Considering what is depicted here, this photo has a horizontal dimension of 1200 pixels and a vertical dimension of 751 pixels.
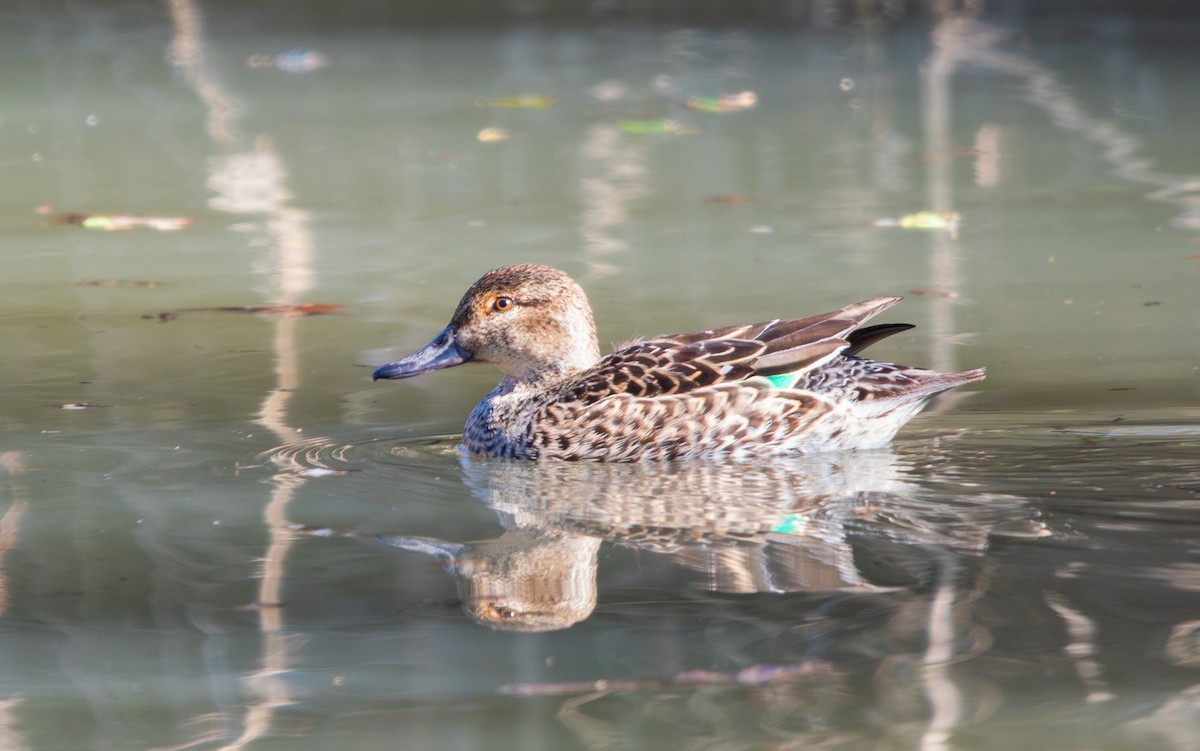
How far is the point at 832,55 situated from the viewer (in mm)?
17062

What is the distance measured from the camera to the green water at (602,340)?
14.6 ft

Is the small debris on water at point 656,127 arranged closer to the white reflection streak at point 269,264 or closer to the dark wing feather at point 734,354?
the white reflection streak at point 269,264

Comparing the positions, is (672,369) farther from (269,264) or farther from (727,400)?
(269,264)

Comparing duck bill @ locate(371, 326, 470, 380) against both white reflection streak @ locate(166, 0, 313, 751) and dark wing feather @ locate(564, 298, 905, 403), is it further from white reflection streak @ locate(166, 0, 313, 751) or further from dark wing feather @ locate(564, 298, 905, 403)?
dark wing feather @ locate(564, 298, 905, 403)

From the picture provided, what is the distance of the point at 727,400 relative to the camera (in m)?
7.00

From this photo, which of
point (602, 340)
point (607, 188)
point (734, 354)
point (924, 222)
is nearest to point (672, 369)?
point (734, 354)

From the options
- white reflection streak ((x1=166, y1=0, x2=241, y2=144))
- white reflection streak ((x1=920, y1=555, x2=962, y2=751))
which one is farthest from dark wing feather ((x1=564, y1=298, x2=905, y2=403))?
white reflection streak ((x1=166, y1=0, x2=241, y2=144))

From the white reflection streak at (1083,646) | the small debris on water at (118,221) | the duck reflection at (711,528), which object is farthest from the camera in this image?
the small debris on water at (118,221)

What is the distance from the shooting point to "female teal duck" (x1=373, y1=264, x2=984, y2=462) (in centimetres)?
700

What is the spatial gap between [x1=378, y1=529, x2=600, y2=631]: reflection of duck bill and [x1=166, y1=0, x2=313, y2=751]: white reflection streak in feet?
1.57

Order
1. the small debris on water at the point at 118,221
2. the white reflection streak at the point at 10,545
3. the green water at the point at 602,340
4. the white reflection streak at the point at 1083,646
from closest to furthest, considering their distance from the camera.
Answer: the white reflection streak at the point at 10,545 → the white reflection streak at the point at 1083,646 → the green water at the point at 602,340 → the small debris on water at the point at 118,221

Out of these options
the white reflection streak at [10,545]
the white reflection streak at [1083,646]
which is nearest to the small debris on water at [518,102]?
the white reflection streak at [10,545]

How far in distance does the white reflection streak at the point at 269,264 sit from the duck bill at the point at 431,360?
45 centimetres

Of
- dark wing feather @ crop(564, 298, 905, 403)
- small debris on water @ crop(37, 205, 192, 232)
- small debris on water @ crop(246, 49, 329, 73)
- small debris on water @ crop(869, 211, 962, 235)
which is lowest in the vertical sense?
small debris on water @ crop(869, 211, 962, 235)
